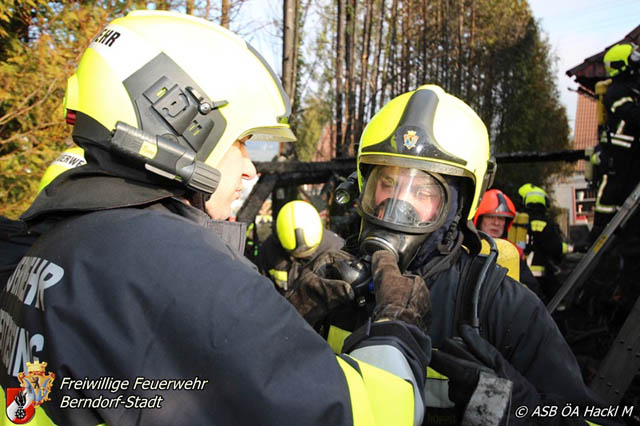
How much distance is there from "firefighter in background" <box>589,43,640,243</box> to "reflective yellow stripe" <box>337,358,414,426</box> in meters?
5.87

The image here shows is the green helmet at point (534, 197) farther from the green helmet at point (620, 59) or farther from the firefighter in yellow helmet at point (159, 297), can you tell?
the firefighter in yellow helmet at point (159, 297)

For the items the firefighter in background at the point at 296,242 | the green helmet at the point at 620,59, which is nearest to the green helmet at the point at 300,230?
the firefighter in background at the point at 296,242

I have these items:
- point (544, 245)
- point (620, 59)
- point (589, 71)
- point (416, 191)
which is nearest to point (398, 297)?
point (416, 191)

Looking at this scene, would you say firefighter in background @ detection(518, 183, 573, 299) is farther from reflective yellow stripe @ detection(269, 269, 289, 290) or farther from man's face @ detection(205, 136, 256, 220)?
man's face @ detection(205, 136, 256, 220)

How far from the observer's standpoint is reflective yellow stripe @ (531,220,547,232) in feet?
22.2

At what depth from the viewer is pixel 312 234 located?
609 cm

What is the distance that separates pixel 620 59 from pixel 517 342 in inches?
220

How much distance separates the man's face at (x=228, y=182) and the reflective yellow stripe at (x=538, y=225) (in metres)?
6.11

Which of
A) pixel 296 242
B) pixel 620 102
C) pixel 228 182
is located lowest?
pixel 296 242

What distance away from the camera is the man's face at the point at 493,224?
5645 mm

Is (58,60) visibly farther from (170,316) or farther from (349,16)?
(349,16)

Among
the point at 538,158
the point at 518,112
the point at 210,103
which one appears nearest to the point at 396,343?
the point at 210,103

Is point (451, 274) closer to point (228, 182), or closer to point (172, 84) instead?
point (228, 182)

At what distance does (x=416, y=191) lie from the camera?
2299 millimetres
